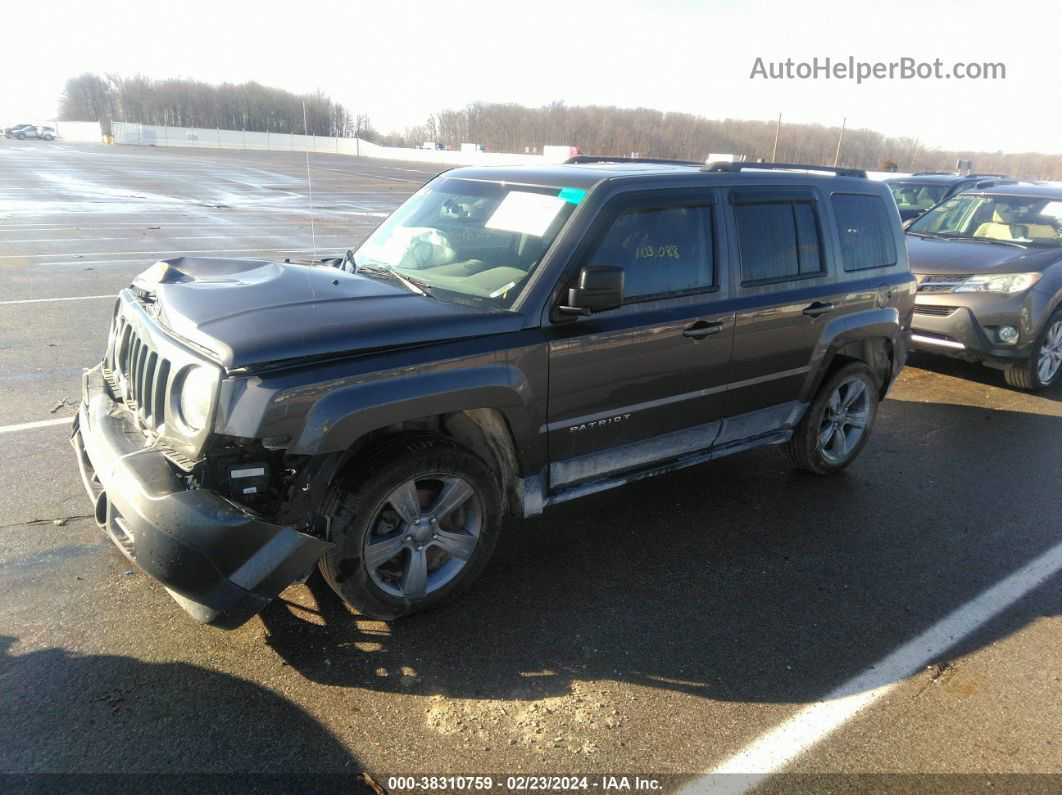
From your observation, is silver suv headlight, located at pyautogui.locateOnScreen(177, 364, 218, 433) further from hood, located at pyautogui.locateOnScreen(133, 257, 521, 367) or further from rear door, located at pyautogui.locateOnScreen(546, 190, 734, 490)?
rear door, located at pyautogui.locateOnScreen(546, 190, 734, 490)

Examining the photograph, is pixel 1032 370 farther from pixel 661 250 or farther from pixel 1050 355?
pixel 661 250

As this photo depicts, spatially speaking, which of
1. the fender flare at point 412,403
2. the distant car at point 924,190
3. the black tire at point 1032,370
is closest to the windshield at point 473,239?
the fender flare at point 412,403

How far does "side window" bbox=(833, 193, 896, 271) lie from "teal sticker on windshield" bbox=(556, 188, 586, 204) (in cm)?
203

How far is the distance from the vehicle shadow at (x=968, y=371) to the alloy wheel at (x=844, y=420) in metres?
3.64

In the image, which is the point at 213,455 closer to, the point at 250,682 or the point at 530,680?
the point at 250,682

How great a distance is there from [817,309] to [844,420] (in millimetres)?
1011

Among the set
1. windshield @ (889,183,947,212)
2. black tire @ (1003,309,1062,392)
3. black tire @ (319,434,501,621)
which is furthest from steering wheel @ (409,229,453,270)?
windshield @ (889,183,947,212)

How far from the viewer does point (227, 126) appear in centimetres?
7756

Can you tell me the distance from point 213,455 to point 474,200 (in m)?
2.10

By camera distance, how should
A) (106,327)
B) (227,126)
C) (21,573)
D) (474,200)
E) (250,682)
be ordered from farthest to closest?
(227,126)
(106,327)
(474,200)
(21,573)
(250,682)

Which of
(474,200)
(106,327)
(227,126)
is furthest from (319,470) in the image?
(227,126)

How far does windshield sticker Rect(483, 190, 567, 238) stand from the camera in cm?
Answer: 376

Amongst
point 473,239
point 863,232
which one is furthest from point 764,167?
point 473,239

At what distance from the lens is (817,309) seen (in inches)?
183
